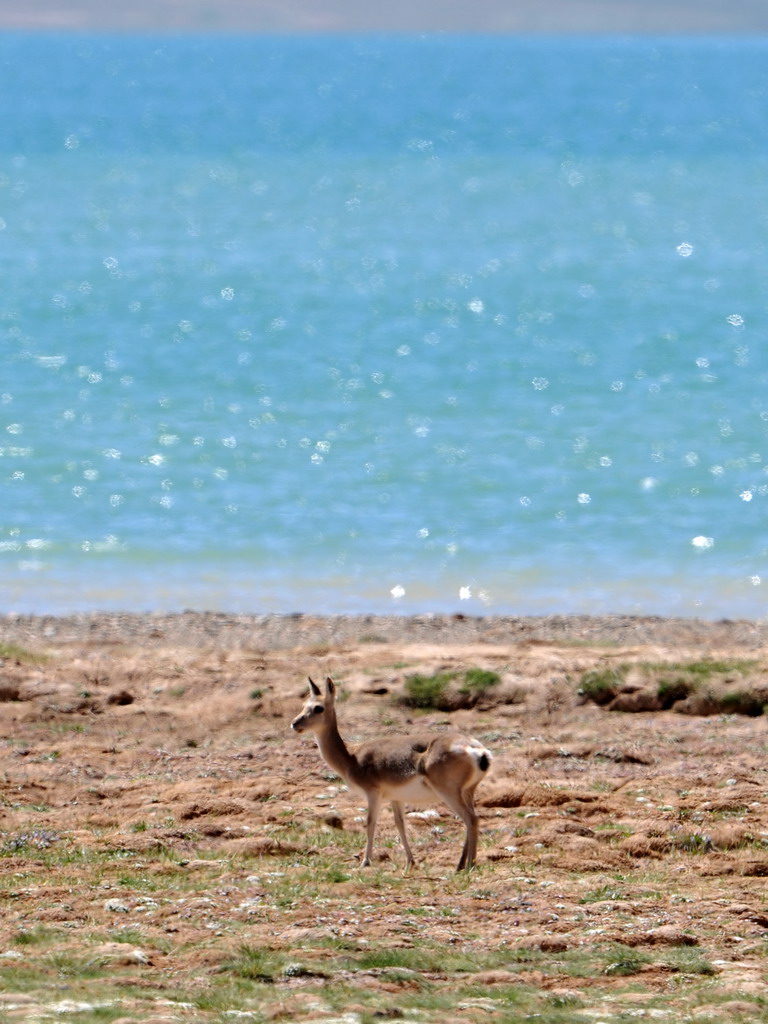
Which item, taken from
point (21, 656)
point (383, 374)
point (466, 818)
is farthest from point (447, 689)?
point (383, 374)

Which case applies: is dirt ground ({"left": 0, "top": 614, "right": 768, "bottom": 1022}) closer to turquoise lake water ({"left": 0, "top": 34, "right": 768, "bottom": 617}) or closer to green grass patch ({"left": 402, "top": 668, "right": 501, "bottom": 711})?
green grass patch ({"left": 402, "top": 668, "right": 501, "bottom": 711})

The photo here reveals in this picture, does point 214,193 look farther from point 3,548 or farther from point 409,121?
point 3,548

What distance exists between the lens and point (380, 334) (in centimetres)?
3559

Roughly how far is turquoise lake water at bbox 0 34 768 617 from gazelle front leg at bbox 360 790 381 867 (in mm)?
9618

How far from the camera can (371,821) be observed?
A: 11.6 m

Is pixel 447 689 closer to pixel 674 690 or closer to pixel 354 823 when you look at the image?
pixel 674 690

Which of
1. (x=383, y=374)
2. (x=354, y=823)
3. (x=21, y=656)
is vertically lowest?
(x=354, y=823)

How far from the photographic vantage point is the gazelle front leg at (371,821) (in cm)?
1143

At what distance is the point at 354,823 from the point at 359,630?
7.13 m

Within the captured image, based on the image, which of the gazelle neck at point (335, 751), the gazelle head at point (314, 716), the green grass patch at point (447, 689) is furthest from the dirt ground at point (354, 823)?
the gazelle head at point (314, 716)

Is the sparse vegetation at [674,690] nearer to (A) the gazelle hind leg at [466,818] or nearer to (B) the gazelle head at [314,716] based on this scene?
(B) the gazelle head at [314,716]

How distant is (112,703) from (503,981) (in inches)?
299

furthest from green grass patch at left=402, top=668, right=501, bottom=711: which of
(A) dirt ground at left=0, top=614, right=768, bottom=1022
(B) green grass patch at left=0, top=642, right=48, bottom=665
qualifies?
(B) green grass patch at left=0, top=642, right=48, bottom=665

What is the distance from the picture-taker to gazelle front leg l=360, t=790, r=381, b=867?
37.5ft
